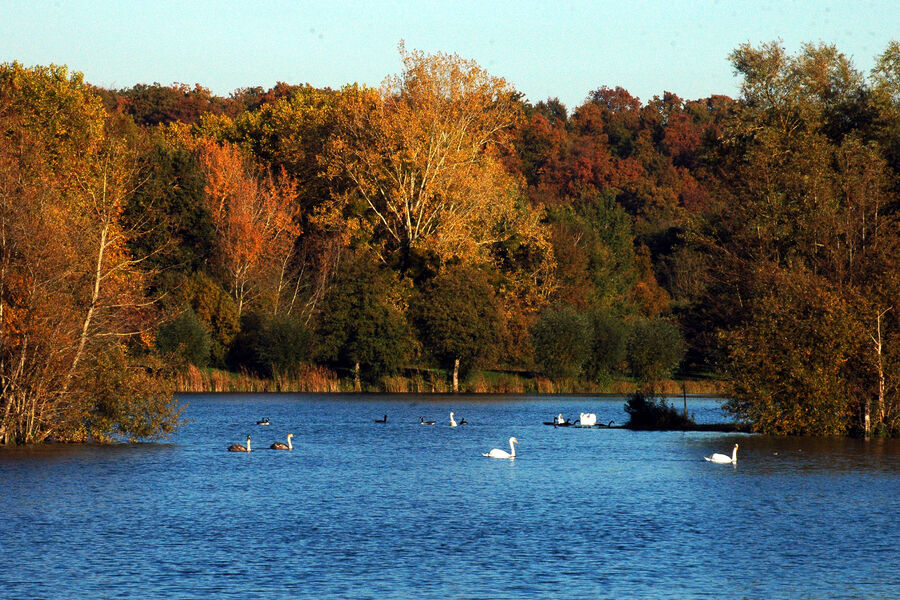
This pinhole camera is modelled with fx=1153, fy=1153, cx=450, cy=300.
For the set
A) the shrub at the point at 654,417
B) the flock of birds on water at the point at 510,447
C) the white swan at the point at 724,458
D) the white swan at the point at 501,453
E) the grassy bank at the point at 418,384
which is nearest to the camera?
the white swan at the point at 724,458

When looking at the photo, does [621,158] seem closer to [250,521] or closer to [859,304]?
[859,304]

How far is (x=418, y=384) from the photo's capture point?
83000mm

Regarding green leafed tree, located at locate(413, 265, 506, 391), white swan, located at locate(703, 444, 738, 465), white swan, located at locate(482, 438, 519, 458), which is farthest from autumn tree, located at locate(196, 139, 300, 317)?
white swan, located at locate(703, 444, 738, 465)

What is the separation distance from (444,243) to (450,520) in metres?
57.8

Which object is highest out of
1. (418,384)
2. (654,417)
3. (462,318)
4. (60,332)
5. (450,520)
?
(462,318)

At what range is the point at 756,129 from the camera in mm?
54844

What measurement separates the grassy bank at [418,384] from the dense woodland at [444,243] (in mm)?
586

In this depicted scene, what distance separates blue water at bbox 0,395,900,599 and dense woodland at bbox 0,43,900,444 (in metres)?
3.34

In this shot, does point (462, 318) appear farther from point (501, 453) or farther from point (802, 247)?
point (501, 453)

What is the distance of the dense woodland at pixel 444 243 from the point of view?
3881 cm

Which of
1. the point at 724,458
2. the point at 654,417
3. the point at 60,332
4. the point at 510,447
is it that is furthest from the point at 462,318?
the point at 60,332

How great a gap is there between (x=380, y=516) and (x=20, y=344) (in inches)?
625

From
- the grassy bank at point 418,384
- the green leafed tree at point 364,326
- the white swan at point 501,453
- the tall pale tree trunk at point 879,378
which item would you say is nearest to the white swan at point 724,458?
the white swan at point 501,453

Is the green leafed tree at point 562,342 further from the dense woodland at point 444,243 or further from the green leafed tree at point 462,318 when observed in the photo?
the green leafed tree at point 462,318
